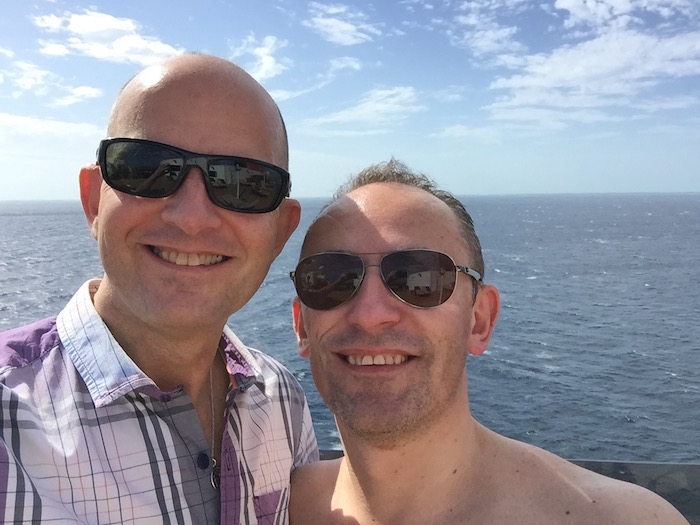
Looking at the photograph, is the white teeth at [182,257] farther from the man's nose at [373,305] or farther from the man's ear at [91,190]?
the man's nose at [373,305]

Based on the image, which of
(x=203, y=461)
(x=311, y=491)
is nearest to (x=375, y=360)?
(x=203, y=461)

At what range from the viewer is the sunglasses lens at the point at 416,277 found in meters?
2.69

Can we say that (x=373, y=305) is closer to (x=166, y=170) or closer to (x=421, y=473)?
(x=421, y=473)

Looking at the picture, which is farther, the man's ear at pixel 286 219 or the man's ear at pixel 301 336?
the man's ear at pixel 301 336

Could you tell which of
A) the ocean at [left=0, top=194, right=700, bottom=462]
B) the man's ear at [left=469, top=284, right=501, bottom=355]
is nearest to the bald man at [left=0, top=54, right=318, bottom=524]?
the man's ear at [left=469, top=284, right=501, bottom=355]

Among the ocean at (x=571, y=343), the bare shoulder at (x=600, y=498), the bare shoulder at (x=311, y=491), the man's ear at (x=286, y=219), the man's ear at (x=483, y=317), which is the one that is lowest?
the ocean at (x=571, y=343)

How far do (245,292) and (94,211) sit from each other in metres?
0.79

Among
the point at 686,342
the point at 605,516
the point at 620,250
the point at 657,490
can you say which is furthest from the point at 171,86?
the point at 620,250

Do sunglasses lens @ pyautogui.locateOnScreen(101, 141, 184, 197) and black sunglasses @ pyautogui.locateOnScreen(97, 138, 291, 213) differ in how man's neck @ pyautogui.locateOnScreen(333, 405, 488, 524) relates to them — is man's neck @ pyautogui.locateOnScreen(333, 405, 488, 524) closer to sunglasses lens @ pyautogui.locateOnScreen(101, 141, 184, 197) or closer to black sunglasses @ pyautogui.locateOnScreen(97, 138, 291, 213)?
black sunglasses @ pyautogui.locateOnScreen(97, 138, 291, 213)

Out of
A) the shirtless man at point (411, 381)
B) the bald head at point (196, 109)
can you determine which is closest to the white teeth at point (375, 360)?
the shirtless man at point (411, 381)

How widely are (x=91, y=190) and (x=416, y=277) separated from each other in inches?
60.7

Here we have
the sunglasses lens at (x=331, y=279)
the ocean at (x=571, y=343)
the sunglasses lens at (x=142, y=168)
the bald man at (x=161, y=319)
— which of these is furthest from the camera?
the ocean at (x=571, y=343)

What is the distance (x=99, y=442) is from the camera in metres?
2.08

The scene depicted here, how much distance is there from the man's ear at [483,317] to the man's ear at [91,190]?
74.8 inches
